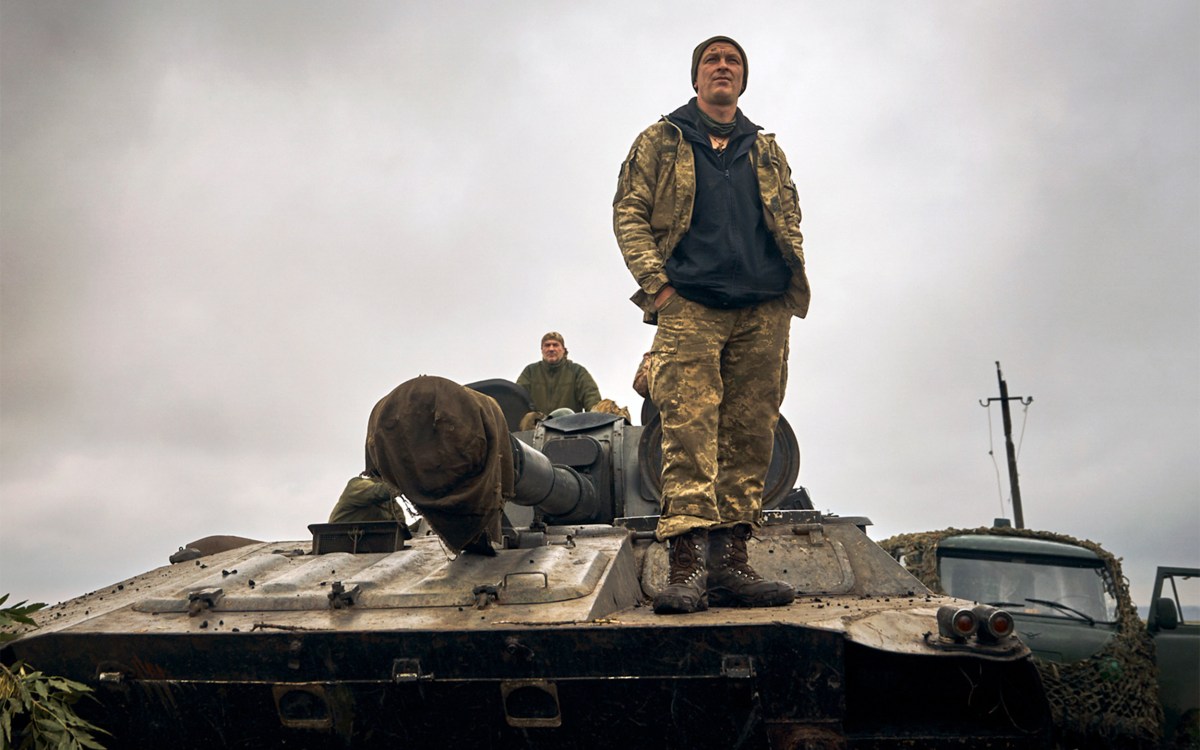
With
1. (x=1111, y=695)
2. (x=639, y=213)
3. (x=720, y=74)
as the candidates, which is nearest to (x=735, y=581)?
(x=639, y=213)

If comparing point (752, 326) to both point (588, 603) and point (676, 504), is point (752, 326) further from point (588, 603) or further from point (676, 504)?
point (588, 603)

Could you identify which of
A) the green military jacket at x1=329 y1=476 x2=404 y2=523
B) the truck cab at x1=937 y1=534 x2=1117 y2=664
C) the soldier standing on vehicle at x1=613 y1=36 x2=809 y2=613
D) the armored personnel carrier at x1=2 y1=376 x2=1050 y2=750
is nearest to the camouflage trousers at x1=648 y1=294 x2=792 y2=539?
the soldier standing on vehicle at x1=613 y1=36 x2=809 y2=613

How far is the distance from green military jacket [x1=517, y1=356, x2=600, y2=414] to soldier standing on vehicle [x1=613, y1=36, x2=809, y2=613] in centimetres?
478

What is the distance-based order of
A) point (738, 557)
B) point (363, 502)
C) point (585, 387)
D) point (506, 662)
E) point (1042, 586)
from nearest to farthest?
point (506, 662) < point (738, 557) < point (363, 502) < point (585, 387) < point (1042, 586)

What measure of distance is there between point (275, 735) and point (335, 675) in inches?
14.6

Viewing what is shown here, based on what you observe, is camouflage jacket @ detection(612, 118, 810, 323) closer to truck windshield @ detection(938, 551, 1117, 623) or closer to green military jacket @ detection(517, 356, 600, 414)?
green military jacket @ detection(517, 356, 600, 414)

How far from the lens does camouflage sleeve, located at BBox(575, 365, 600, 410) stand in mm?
9180

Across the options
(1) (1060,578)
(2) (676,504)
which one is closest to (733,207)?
(2) (676,504)

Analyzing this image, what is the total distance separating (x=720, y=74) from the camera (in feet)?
14.7

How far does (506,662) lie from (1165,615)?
866cm

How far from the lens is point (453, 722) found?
11.1ft

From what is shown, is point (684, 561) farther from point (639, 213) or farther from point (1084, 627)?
point (1084, 627)

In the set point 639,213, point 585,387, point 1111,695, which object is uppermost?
point 585,387

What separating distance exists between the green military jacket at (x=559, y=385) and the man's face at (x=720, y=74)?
484 cm
